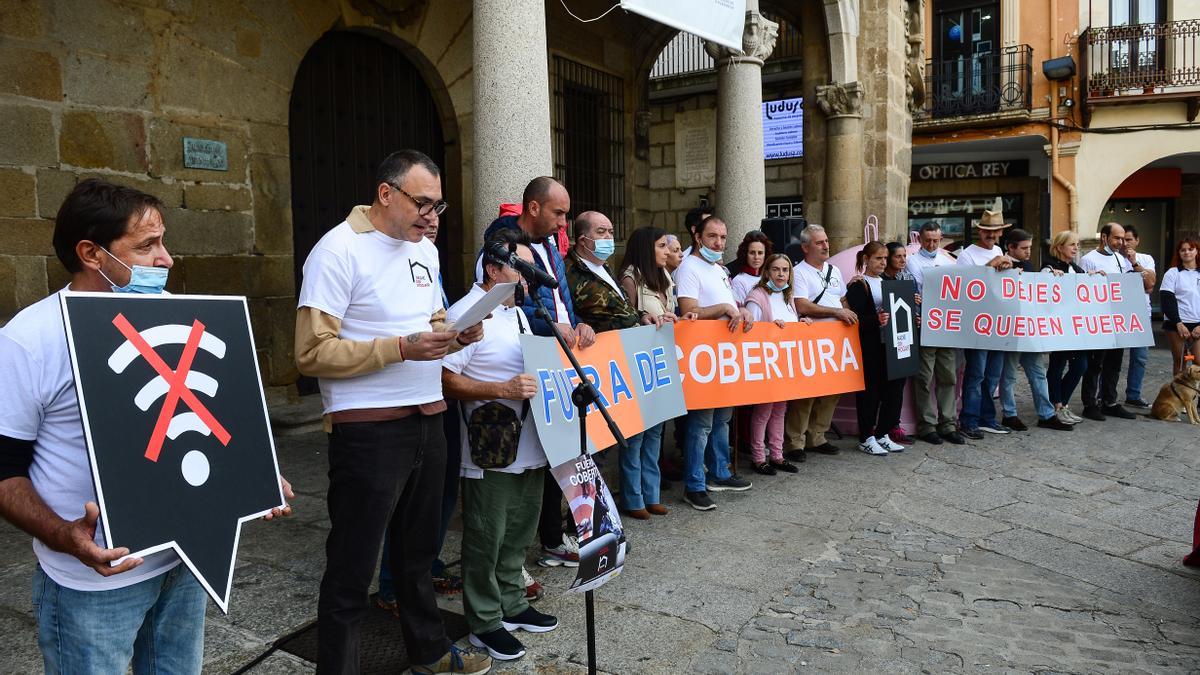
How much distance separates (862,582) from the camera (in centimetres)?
428

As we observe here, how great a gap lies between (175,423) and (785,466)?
5150 mm

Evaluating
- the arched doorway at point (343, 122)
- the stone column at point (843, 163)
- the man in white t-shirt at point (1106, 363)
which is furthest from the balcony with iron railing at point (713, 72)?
the man in white t-shirt at point (1106, 363)

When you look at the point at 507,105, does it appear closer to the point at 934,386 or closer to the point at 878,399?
the point at 878,399

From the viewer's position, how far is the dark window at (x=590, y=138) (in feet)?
36.6

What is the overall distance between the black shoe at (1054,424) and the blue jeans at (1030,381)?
1.5 inches

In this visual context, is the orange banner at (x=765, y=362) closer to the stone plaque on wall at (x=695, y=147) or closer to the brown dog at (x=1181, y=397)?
the brown dog at (x=1181, y=397)

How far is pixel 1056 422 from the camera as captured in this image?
8062mm

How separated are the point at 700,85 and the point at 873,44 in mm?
7349

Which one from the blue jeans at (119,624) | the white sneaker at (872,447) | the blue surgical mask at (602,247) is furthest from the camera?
the white sneaker at (872,447)

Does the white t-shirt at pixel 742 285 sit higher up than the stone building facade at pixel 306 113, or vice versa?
the stone building facade at pixel 306 113

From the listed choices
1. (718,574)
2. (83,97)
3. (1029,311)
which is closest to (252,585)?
(718,574)

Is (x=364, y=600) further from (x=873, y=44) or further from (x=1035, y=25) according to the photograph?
(x=1035, y=25)

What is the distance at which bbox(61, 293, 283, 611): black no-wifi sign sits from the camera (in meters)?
1.85

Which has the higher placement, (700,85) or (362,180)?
(700,85)
